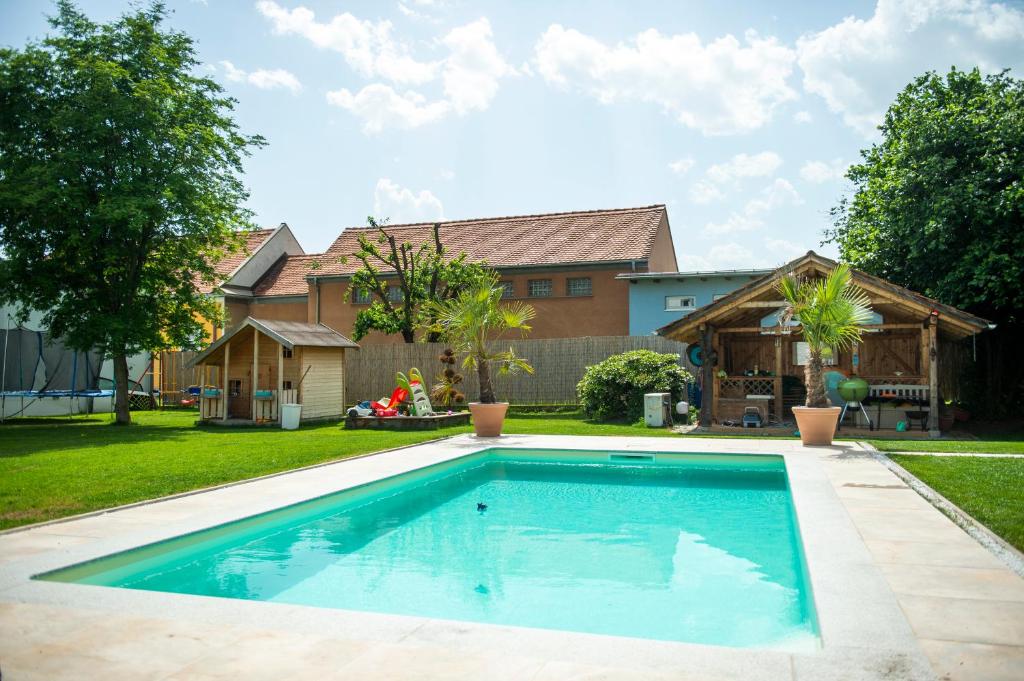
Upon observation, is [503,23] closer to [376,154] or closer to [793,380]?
[376,154]

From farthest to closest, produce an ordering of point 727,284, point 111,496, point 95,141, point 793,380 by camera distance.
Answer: point 727,284, point 793,380, point 95,141, point 111,496

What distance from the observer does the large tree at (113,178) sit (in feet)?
56.8

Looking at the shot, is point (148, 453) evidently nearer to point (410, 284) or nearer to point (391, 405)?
point (391, 405)


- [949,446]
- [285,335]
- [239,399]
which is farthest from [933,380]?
[239,399]

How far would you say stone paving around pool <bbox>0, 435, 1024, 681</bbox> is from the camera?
133 inches

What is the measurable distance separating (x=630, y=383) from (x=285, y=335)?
9.06 meters

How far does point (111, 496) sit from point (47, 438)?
9.05m

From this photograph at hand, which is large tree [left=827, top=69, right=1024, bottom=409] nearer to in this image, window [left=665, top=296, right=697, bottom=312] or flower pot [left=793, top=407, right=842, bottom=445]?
window [left=665, top=296, right=697, bottom=312]

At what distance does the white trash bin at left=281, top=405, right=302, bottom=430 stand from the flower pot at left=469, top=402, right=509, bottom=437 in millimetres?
5987

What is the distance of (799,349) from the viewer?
19.4 metres

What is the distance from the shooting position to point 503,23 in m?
13.0

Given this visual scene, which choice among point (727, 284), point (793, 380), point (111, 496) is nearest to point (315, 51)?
point (111, 496)

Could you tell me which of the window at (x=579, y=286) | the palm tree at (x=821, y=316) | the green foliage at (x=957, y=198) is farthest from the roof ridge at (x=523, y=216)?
the palm tree at (x=821, y=316)

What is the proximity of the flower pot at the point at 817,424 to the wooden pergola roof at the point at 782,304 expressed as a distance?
340 centimetres
